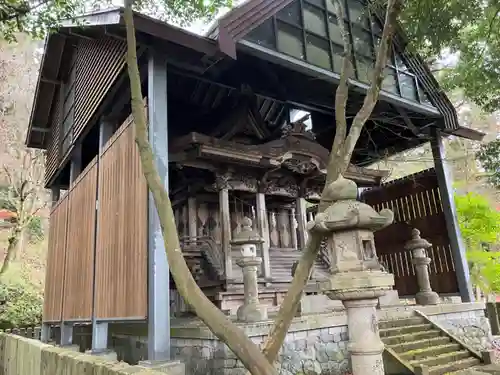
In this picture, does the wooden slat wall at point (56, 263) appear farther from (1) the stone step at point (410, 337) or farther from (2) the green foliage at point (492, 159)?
(2) the green foliage at point (492, 159)

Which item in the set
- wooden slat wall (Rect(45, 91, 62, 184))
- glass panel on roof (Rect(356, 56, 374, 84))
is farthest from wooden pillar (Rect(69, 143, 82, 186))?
glass panel on roof (Rect(356, 56, 374, 84))

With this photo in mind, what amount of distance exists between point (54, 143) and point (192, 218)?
5126mm

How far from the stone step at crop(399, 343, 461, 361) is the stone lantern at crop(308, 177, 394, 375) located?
3392mm

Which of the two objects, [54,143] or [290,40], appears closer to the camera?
[290,40]

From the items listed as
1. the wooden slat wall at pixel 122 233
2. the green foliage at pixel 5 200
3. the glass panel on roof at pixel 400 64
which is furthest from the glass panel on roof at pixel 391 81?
the green foliage at pixel 5 200

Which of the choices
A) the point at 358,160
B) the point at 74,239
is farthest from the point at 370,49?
the point at 74,239

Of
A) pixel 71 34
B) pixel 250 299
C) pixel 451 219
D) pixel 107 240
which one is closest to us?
pixel 250 299

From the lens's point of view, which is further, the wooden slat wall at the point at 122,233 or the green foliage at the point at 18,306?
the green foliage at the point at 18,306

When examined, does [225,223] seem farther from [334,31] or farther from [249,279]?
[334,31]

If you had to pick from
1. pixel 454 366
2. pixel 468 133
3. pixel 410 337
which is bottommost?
pixel 454 366

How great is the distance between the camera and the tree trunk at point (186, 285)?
9.05 feet

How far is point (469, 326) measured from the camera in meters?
8.87

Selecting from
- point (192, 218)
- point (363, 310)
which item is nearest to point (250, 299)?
point (363, 310)

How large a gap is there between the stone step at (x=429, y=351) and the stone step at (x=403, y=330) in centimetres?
47
